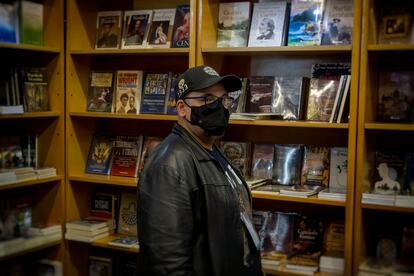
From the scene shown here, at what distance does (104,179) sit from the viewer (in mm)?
2904

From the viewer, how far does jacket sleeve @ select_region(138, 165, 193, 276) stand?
1662 millimetres

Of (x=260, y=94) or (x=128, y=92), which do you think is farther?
(x=128, y=92)

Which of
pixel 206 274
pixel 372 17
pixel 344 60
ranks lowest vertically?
pixel 206 274

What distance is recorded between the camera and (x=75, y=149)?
3000 millimetres

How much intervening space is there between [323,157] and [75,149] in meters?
1.43

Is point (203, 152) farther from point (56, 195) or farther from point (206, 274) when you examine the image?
point (56, 195)

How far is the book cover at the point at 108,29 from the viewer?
9.89 ft

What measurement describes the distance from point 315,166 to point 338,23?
720mm

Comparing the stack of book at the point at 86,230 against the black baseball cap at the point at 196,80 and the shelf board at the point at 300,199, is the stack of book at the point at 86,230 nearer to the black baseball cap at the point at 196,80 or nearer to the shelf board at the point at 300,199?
the shelf board at the point at 300,199

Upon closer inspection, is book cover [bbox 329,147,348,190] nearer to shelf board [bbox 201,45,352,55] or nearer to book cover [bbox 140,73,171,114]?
shelf board [bbox 201,45,352,55]

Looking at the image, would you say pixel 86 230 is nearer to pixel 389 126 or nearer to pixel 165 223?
pixel 165 223

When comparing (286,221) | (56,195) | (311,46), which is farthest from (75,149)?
(311,46)

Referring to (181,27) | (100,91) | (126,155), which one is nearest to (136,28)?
(181,27)

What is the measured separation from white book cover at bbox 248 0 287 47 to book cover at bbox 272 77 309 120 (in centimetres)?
20
